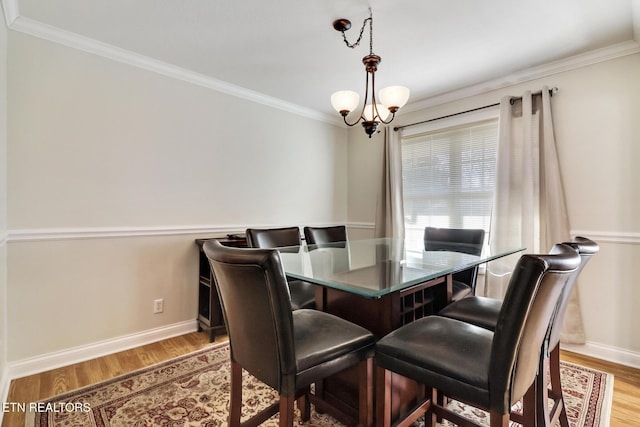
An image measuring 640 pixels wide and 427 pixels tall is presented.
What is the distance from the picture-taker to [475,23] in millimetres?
2037

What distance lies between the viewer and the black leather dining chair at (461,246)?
222cm

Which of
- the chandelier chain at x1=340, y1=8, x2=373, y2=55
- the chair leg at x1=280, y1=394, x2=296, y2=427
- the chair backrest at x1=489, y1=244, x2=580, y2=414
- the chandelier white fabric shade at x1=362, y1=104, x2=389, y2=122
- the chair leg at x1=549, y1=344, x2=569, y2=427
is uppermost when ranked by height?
the chandelier chain at x1=340, y1=8, x2=373, y2=55

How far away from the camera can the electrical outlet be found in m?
2.61

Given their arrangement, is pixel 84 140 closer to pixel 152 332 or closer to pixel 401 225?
pixel 152 332

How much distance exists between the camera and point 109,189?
2359 millimetres

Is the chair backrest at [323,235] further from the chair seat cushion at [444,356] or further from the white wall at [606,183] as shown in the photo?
the white wall at [606,183]

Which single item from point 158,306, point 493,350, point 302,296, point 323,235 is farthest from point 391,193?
point 493,350

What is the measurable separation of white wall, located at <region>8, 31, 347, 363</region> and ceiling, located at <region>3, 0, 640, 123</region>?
0.99 feet

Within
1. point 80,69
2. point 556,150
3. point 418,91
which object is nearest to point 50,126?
point 80,69

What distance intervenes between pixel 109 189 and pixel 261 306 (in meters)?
2.02

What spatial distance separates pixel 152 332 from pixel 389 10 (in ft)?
9.94

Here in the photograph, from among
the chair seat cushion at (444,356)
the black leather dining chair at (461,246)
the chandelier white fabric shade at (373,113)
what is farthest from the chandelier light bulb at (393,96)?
Result: the chair seat cushion at (444,356)

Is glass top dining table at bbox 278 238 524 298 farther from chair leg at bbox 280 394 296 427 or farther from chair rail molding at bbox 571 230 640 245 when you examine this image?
chair rail molding at bbox 571 230 640 245

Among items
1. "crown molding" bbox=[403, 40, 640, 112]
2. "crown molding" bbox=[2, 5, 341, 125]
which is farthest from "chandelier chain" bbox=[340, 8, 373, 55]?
"crown molding" bbox=[403, 40, 640, 112]
